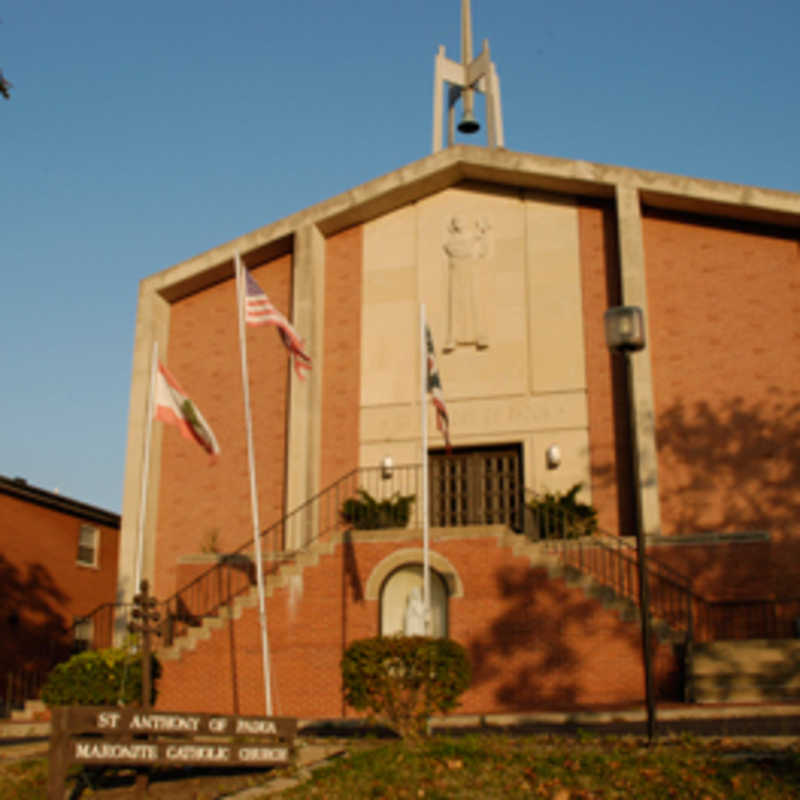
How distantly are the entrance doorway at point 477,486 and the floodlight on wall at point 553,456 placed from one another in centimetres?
66

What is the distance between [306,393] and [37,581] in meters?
9.57

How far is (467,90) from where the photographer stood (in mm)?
24469

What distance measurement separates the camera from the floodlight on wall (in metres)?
20.1

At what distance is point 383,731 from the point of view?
14.4 meters

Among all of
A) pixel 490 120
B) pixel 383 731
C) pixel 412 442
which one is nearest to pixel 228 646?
pixel 383 731

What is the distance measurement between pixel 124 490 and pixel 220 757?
1323 cm

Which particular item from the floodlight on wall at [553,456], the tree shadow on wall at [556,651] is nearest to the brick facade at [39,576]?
the floodlight on wall at [553,456]

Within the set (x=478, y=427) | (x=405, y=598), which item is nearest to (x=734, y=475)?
(x=478, y=427)

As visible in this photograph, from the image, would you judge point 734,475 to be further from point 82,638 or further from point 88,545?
point 88,545

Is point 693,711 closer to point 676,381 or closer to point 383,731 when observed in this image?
point 383,731

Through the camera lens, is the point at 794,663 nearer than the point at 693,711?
No

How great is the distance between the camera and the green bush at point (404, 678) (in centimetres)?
1252

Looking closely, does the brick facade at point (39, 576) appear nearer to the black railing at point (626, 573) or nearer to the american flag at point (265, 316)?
the american flag at point (265, 316)

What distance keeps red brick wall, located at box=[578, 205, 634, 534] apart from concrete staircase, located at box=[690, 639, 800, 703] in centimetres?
377
